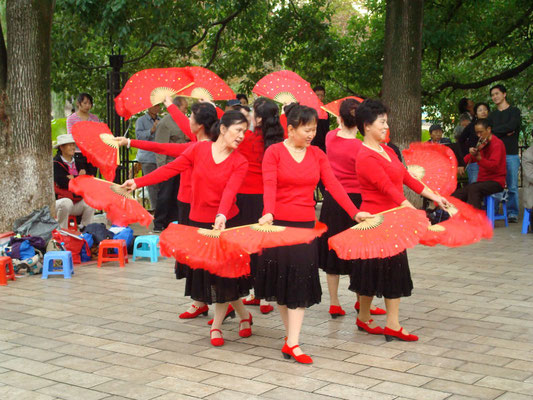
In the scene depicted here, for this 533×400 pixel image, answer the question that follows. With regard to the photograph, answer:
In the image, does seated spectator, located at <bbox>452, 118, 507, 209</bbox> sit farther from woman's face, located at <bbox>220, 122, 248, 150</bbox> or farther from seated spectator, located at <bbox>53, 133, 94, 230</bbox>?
woman's face, located at <bbox>220, 122, 248, 150</bbox>

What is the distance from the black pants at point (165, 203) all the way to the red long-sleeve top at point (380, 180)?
5.50m

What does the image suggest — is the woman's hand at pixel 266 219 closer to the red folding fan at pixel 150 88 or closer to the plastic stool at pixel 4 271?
the red folding fan at pixel 150 88

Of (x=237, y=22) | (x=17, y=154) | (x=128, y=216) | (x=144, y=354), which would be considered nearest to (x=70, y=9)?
(x=17, y=154)

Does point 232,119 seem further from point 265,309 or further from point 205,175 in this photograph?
point 265,309

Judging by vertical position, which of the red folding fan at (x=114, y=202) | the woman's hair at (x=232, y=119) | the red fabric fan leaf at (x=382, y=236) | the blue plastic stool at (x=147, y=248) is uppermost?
the woman's hair at (x=232, y=119)

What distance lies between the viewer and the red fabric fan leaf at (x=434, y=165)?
5984mm

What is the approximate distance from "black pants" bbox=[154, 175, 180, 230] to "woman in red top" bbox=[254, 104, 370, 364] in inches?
221

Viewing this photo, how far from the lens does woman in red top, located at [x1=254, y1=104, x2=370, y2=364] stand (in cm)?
515

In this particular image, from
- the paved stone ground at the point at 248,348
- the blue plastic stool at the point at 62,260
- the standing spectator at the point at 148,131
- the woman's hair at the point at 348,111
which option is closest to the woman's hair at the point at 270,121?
the woman's hair at the point at 348,111

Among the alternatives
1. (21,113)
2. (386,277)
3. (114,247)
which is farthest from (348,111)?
(21,113)

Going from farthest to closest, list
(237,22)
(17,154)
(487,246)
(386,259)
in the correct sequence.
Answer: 1. (237,22)
2. (487,246)
3. (17,154)
4. (386,259)

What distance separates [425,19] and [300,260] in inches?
350

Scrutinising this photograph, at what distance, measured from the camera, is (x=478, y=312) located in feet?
21.1

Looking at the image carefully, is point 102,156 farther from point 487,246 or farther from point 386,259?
Result: point 487,246
